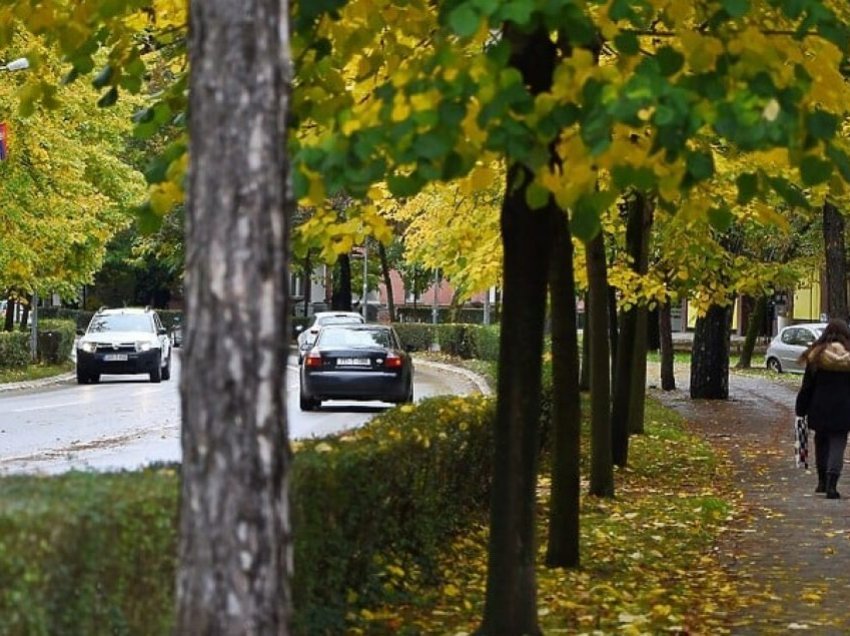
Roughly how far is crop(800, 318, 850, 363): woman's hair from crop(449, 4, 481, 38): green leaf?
9.86 metres

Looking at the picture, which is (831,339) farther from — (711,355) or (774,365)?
(774,365)

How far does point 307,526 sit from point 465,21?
2.63 meters

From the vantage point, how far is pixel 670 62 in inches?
283

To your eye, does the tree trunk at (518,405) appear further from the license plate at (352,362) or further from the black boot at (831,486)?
the license plate at (352,362)

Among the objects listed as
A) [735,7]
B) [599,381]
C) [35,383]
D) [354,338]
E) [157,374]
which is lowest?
[35,383]

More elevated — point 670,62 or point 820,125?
point 670,62

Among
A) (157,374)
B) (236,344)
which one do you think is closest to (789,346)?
(157,374)

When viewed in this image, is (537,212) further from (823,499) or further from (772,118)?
(823,499)

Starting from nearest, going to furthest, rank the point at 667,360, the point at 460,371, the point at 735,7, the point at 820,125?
the point at 820,125
the point at 735,7
the point at 667,360
the point at 460,371

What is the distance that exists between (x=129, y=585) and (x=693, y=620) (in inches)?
172

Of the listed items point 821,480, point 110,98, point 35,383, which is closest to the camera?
point 110,98

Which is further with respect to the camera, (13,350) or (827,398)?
(13,350)

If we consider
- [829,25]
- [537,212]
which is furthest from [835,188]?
[537,212]

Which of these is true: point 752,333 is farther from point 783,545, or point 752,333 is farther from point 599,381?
point 783,545
